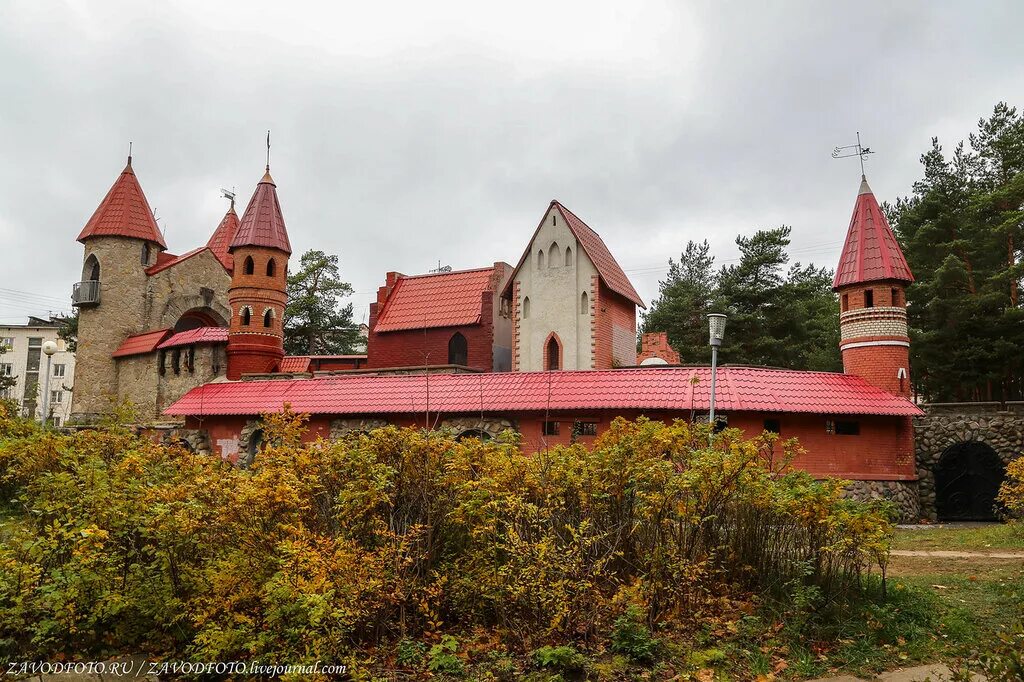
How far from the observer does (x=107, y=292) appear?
107 ft

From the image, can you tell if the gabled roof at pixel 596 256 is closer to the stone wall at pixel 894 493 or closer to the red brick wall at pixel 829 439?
the red brick wall at pixel 829 439

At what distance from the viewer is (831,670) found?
6.95 meters

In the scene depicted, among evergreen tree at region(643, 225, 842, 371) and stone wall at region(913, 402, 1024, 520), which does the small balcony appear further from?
stone wall at region(913, 402, 1024, 520)

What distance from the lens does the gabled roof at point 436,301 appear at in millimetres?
29859

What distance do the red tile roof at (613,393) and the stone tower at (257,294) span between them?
602 cm

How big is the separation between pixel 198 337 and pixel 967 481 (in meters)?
26.6

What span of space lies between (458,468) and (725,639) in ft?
10.8

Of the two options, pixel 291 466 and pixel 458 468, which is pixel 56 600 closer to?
pixel 291 466

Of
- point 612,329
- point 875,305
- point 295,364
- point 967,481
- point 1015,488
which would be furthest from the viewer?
point 295,364

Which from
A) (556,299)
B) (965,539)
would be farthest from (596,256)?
(965,539)

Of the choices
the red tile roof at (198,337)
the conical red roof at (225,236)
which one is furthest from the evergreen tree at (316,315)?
the red tile roof at (198,337)

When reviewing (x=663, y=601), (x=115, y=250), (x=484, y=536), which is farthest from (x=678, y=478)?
(x=115, y=250)

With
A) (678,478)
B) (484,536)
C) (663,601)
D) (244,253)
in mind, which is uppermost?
(244,253)

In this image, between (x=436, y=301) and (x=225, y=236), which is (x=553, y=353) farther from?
(x=225, y=236)
